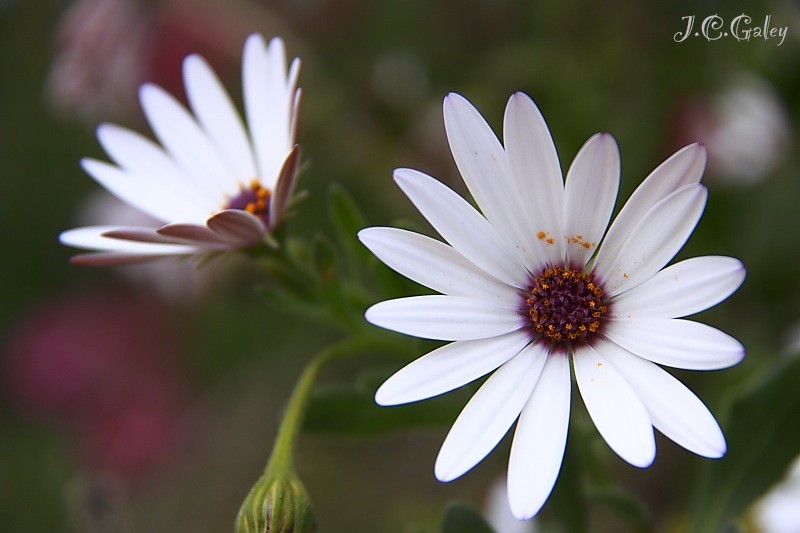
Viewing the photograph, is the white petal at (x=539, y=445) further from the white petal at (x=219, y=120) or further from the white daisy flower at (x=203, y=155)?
the white petal at (x=219, y=120)

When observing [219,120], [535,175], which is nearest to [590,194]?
[535,175]

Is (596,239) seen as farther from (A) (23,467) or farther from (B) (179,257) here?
(A) (23,467)

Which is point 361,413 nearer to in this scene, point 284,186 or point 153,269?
point 284,186

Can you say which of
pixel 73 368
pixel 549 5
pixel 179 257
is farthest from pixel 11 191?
pixel 179 257

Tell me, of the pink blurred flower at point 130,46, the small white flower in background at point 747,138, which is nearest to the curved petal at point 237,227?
the pink blurred flower at point 130,46

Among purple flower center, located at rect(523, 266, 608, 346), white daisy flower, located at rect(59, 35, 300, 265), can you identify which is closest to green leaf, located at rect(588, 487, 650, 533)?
purple flower center, located at rect(523, 266, 608, 346)

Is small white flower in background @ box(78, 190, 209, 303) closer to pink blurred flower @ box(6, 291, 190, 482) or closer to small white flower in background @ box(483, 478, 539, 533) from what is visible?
pink blurred flower @ box(6, 291, 190, 482)
